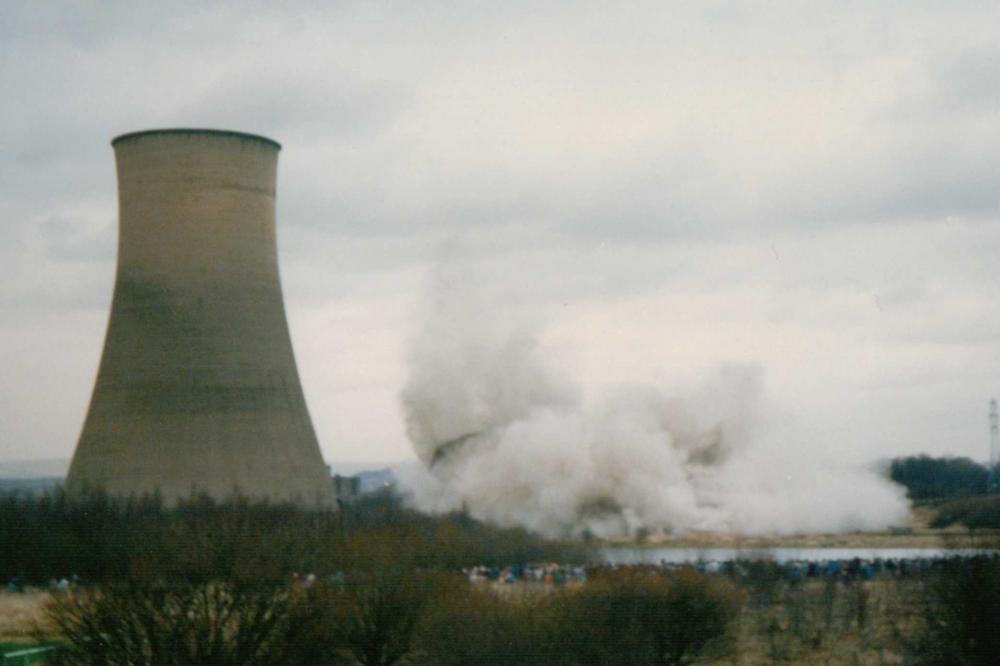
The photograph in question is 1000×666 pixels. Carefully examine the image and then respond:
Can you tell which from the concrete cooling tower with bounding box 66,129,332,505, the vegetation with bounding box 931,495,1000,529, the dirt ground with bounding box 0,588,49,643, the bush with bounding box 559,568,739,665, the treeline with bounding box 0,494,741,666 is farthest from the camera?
the vegetation with bounding box 931,495,1000,529

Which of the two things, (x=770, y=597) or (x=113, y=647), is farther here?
(x=770, y=597)

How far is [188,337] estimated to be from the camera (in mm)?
23828

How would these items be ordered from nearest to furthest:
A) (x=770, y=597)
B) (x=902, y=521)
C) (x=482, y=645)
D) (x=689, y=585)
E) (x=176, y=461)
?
1. (x=482, y=645)
2. (x=689, y=585)
3. (x=770, y=597)
4. (x=176, y=461)
5. (x=902, y=521)

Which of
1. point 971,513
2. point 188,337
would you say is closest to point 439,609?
point 188,337

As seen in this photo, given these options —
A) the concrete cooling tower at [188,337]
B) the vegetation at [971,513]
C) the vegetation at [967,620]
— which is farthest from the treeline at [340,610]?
the vegetation at [971,513]

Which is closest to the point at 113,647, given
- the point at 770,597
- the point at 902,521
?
the point at 770,597

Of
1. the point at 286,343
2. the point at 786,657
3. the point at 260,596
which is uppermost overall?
the point at 286,343

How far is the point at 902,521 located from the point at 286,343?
68.5ft

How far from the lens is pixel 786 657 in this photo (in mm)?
16188

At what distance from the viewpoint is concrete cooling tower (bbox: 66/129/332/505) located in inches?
939

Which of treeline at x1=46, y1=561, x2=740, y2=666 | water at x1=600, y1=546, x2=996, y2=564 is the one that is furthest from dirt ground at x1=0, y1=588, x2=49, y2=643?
water at x1=600, y1=546, x2=996, y2=564

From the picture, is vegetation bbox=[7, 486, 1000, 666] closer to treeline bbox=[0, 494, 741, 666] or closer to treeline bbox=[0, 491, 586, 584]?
treeline bbox=[0, 494, 741, 666]

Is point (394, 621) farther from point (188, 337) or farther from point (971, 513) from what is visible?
point (971, 513)

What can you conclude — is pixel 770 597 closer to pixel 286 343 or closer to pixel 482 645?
pixel 482 645
